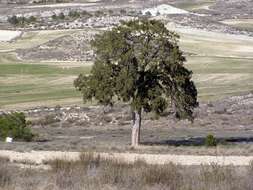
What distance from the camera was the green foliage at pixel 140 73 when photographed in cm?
3675

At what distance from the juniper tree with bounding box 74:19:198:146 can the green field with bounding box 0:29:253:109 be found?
29228mm

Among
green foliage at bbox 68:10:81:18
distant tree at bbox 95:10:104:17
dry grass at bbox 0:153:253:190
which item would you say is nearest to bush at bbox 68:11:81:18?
green foliage at bbox 68:10:81:18

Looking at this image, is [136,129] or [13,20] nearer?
[136,129]

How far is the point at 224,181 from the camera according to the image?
15.1 metres

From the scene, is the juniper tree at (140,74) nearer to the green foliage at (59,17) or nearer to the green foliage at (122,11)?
the green foliage at (59,17)

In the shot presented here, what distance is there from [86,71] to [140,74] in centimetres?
5142

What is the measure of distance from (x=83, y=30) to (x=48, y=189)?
107393mm

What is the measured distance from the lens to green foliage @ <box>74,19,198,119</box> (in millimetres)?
36750

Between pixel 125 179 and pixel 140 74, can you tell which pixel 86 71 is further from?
pixel 125 179

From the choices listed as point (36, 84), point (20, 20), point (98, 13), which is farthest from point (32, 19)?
point (36, 84)

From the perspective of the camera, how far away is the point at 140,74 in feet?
122

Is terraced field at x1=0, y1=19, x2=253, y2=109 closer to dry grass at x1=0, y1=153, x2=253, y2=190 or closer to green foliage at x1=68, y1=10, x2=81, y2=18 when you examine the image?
green foliage at x1=68, y1=10, x2=81, y2=18

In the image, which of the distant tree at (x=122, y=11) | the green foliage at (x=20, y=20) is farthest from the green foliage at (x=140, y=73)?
the distant tree at (x=122, y=11)

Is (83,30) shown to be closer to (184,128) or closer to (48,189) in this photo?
(184,128)
